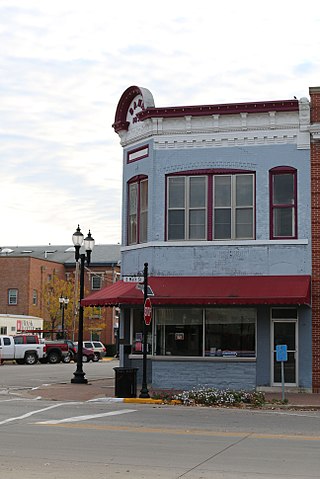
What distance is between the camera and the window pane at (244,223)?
2475cm

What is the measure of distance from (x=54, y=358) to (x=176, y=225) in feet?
86.7

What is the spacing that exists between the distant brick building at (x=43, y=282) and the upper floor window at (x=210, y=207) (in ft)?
137

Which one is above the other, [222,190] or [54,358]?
[222,190]

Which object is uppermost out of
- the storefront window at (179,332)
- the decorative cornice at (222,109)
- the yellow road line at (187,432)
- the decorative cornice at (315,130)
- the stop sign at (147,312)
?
the decorative cornice at (222,109)

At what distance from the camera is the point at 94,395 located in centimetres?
2272

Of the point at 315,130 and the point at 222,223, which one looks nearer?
the point at 315,130

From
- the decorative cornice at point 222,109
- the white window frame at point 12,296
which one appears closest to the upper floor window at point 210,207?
the decorative cornice at point 222,109

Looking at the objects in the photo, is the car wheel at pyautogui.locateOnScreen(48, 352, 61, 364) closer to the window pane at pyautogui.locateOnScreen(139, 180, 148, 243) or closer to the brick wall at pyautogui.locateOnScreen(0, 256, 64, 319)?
the brick wall at pyautogui.locateOnScreen(0, 256, 64, 319)

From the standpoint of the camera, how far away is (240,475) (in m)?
9.80

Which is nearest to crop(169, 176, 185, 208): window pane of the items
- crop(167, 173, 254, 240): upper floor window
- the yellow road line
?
crop(167, 173, 254, 240): upper floor window

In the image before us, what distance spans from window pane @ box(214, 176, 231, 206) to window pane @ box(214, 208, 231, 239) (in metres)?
0.26

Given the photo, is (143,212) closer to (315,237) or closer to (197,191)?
(197,191)

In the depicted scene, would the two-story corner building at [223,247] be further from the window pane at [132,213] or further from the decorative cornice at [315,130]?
the window pane at [132,213]

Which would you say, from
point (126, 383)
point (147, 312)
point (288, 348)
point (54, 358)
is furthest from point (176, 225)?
point (54, 358)
